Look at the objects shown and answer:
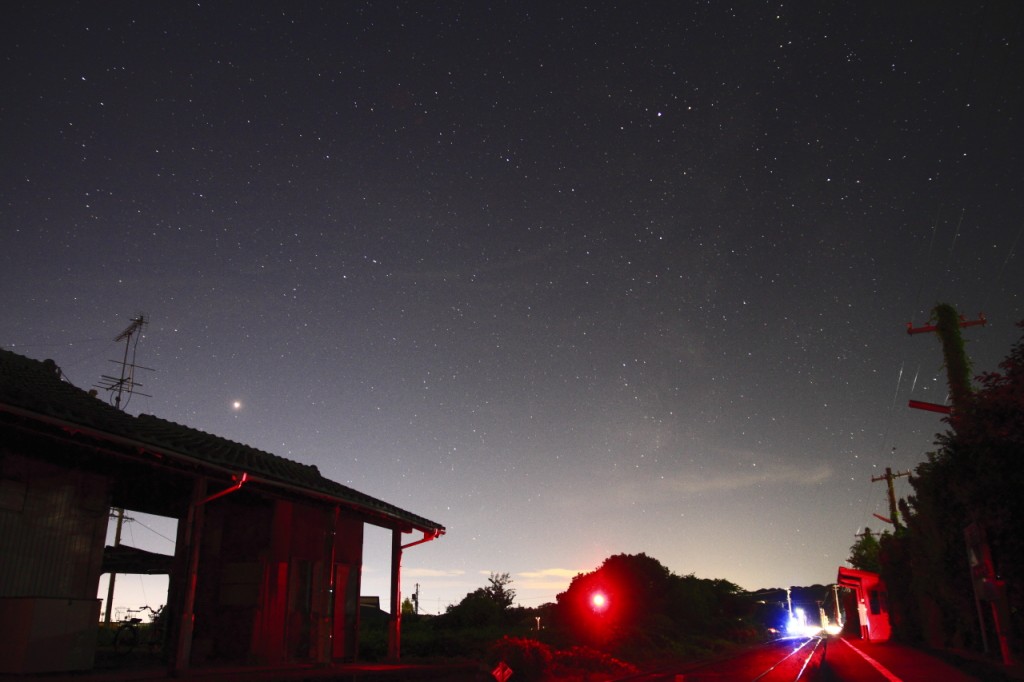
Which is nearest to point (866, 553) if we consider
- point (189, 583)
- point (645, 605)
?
point (645, 605)

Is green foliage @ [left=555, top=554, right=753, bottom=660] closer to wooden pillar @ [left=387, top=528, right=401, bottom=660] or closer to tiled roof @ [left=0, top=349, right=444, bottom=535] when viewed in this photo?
wooden pillar @ [left=387, top=528, right=401, bottom=660]

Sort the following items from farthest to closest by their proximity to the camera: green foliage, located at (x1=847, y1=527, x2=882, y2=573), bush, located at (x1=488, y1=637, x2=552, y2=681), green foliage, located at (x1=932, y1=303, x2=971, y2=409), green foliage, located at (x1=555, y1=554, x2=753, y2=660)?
green foliage, located at (x1=847, y1=527, x2=882, y2=573), green foliage, located at (x1=555, y1=554, x2=753, y2=660), green foliage, located at (x1=932, y1=303, x2=971, y2=409), bush, located at (x1=488, y1=637, x2=552, y2=681)

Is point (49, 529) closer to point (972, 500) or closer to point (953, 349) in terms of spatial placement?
point (972, 500)

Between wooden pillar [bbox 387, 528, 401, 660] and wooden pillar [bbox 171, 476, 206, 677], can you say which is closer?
wooden pillar [bbox 171, 476, 206, 677]

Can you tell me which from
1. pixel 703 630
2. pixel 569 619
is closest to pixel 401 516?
pixel 569 619

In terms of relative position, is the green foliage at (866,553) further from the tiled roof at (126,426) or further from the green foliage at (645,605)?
the tiled roof at (126,426)

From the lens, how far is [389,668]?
44.1 ft

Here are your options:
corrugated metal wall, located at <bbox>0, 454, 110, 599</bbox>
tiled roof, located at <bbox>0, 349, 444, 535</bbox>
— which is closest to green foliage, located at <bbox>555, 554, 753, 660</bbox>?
tiled roof, located at <bbox>0, 349, 444, 535</bbox>

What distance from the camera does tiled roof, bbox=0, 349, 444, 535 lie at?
8.47 meters

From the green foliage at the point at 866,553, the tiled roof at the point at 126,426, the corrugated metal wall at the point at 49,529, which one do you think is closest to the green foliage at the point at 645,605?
A: the green foliage at the point at 866,553

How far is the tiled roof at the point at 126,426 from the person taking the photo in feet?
27.8

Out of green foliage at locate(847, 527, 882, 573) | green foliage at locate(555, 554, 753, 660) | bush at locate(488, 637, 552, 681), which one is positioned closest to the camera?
bush at locate(488, 637, 552, 681)

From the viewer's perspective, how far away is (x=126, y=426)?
9.93 metres

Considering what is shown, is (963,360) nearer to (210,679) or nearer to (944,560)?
(944,560)
